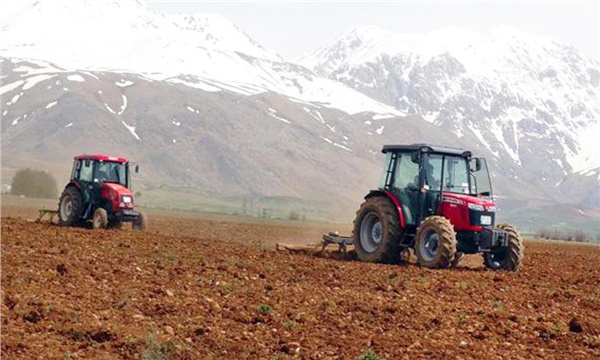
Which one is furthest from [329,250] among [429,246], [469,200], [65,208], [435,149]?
[65,208]

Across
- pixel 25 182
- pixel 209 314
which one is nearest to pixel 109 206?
pixel 209 314

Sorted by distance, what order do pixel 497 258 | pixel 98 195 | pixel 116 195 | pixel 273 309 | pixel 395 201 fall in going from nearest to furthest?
1. pixel 273 309
2. pixel 395 201
3. pixel 497 258
4. pixel 116 195
5. pixel 98 195

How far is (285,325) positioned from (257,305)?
1492mm

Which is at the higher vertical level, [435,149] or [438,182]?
[435,149]

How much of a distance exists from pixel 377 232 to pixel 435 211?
1.93m

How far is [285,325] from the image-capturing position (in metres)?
14.1

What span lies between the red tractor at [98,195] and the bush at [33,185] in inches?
2911

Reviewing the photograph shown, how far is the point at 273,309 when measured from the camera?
15258 mm

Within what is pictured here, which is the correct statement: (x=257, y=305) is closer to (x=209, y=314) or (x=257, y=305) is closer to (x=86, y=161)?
(x=209, y=314)

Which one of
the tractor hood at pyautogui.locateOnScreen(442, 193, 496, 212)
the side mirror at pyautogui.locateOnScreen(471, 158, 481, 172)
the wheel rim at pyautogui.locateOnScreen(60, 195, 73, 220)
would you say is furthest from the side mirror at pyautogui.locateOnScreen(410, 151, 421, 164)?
the wheel rim at pyautogui.locateOnScreen(60, 195, 73, 220)

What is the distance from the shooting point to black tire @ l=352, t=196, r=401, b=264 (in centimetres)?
2342

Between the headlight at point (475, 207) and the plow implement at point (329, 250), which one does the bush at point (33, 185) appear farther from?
the headlight at point (475, 207)

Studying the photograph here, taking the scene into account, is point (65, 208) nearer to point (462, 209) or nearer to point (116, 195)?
point (116, 195)

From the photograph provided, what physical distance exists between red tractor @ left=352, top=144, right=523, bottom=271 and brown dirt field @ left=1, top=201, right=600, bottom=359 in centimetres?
67
